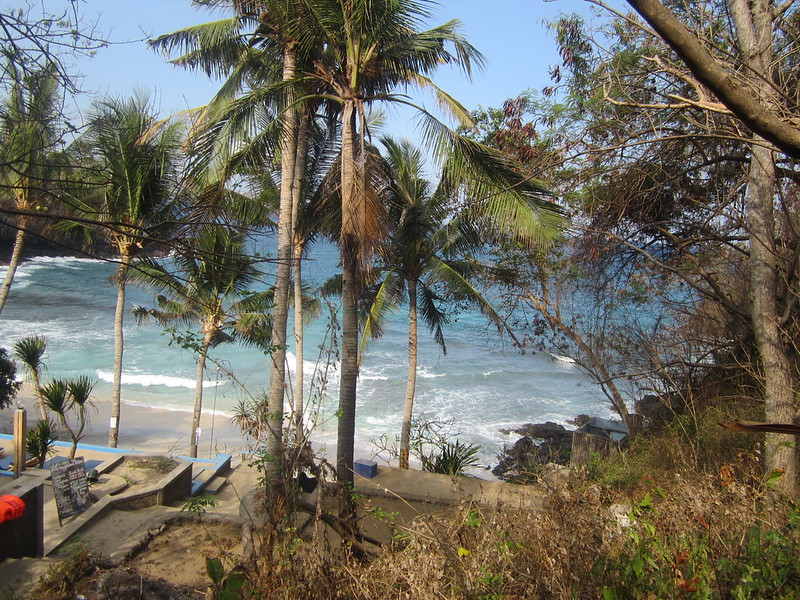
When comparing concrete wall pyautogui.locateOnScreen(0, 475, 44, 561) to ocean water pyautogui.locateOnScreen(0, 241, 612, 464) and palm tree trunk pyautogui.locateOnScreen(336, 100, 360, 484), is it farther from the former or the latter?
ocean water pyautogui.locateOnScreen(0, 241, 612, 464)

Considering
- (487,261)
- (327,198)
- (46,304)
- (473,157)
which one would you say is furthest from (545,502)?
(46,304)

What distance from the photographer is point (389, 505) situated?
9.46 m

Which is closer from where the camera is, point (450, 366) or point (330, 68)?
point (330, 68)

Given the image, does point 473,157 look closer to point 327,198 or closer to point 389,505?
point 327,198

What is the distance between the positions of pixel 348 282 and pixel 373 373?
2466 centimetres

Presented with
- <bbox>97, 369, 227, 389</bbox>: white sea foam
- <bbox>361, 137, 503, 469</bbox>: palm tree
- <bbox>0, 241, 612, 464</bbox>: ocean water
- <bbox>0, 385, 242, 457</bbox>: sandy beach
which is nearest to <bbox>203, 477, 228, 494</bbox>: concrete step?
<bbox>361, 137, 503, 469</bbox>: palm tree

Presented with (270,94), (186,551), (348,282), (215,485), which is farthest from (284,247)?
(215,485)

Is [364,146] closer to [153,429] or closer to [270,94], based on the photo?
[270,94]

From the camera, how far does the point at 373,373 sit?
1276 inches

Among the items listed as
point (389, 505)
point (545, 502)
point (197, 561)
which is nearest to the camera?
point (545, 502)

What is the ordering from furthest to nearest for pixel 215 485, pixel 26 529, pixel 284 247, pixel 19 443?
1. pixel 215 485
2. pixel 19 443
3. pixel 284 247
4. pixel 26 529

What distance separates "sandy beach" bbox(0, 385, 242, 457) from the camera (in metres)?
19.3

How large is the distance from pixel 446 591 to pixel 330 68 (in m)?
7.63

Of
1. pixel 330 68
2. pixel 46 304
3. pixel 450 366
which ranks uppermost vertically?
pixel 330 68
